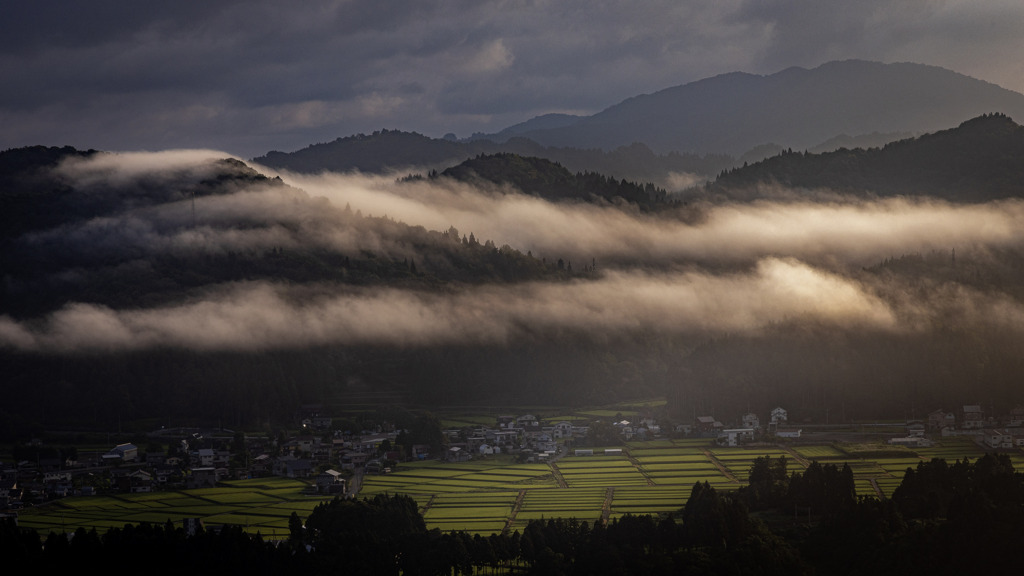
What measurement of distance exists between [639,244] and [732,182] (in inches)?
1051

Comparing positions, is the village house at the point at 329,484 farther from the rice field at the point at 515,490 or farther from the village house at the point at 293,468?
the village house at the point at 293,468

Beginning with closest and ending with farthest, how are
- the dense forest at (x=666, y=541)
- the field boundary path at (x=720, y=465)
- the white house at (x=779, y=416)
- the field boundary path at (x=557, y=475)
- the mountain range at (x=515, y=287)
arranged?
1. the dense forest at (x=666, y=541)
2. the field boundary path at (x=720, y=465)
3. the field boundary path at (x=557, y=475)
4. the white house at (x=779, y=416)
5. the mountain range at (x=515, y=287)

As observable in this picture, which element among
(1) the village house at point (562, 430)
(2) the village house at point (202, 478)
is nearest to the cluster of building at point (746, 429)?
(1) the village house at point (562, 430)

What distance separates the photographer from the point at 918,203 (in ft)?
454

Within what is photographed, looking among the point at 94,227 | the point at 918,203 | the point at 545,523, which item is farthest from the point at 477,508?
the point at 918,203

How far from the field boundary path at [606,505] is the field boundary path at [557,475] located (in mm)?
3065

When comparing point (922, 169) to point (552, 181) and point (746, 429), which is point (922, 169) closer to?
point (552, 181)

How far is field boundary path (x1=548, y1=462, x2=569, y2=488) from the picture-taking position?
7108 cm

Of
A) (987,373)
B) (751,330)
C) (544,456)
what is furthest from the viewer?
(751,330)

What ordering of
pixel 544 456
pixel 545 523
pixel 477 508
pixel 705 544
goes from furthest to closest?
pixel 544 456, pixel 477 508, pixel 545 523, pixel 705 544

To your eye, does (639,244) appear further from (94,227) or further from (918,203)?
(94,227)

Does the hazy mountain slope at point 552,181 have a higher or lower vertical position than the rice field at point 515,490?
higher

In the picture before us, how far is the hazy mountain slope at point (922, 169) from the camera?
5374 inches

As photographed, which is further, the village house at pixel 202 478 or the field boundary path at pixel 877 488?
the village house at pixel 202 478
